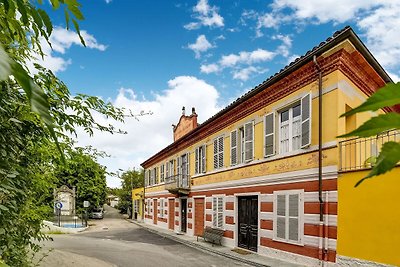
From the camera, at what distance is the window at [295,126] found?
11375 mm

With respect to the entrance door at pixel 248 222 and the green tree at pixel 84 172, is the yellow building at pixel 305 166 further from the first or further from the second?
Result: the green tree at pixel 84 172

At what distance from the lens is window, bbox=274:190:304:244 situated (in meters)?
11.7

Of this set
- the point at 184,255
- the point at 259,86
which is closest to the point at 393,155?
the point at 259,86

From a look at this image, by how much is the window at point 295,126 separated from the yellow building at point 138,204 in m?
28.2

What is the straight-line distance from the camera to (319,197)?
10.9m

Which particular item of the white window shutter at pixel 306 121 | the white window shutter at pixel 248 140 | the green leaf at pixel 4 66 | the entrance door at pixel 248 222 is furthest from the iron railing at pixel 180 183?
the green leaf at pixel 4 66

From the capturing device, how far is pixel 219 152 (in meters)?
18.2

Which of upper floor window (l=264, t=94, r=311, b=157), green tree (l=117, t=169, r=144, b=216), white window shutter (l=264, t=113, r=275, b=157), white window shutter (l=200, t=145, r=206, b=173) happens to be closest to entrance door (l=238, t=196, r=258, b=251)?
white window shutter (l=264, t=113, r=275, b=157)

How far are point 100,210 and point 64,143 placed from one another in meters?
43.5

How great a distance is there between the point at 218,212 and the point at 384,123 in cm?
1790

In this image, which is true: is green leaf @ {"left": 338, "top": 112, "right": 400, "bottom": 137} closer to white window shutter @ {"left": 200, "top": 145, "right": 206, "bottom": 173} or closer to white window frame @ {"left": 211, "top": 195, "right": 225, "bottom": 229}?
white window frame @ {"left": 211, "top": 195, "right": 225, "bottom": 229}

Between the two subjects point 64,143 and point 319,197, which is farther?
point 319,197

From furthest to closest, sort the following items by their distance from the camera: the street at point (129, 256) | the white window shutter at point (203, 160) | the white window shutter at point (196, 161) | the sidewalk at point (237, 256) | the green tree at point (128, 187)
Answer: the green tree at point (128, 187) < the white window shutter at point (196, 161) < the white window shutter at point (203, 160) < the street at point (129, 256) < the sidewalk at point (237, 256)

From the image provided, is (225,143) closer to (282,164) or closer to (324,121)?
(282,164)
